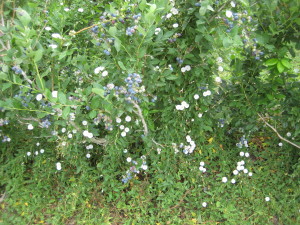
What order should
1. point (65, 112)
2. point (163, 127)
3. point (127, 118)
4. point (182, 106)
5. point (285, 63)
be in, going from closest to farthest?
point (65, 112) < point (285, 63) < point (127, 118) < point (182, 106) < point (163, 127)

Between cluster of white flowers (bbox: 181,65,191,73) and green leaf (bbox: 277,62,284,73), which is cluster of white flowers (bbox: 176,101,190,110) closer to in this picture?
cluster of white flowers (bbox: 181,65,191,73)

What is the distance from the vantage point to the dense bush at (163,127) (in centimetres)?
192

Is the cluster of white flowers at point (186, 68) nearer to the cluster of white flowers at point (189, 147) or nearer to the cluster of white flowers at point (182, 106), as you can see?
the cluster of white flowers at point (182, 106)

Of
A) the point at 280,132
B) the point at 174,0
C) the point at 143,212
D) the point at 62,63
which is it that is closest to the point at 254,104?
the point at 280,132

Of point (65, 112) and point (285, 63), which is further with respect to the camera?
point (285, 63)

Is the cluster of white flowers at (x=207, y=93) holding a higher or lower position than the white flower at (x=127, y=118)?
higher

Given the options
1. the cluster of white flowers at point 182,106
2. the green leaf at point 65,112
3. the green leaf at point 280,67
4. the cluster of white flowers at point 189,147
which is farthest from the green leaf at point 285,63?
the green leaf at point 65,112

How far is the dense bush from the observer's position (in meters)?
1.92

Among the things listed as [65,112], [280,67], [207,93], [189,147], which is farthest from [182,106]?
[65,112]

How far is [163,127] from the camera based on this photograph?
2467 mm

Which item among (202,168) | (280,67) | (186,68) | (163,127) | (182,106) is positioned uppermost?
(280,67)

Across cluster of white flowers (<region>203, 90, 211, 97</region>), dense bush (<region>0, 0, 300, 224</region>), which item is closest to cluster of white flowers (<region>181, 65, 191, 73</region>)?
dense bush (<region>0, 0, 300, 224</region>)

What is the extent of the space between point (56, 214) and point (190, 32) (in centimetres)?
185

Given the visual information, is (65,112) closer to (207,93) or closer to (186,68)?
(186,68)
